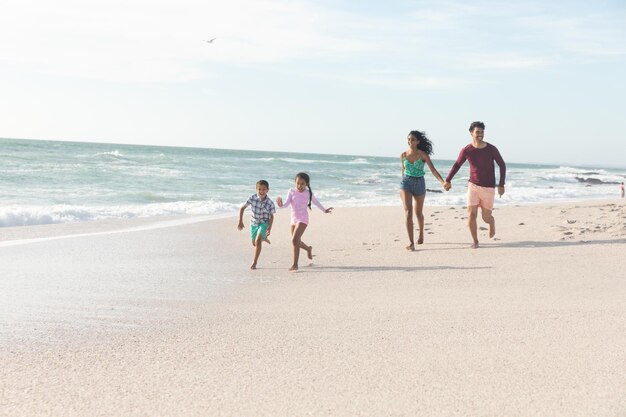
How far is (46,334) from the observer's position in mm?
4023

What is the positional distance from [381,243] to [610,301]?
4.78 metres

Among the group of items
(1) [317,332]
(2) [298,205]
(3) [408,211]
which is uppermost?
(2) [298,205]

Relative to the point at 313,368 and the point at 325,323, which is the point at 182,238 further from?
the point at 313,368

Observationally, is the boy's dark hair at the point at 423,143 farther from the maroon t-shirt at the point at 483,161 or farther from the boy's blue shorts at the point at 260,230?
the boy's blue shorts at the point at 260,230

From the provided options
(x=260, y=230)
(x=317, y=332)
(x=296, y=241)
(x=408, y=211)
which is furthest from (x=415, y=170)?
(x=317, y=332)

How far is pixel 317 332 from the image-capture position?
4.10 meters

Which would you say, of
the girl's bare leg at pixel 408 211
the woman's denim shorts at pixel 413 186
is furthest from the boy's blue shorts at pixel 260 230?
the woman's denim shorts at pixel 413 186

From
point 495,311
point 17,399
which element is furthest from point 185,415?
point 495,311

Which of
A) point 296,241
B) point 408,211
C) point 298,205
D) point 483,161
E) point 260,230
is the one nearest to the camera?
point 296,241

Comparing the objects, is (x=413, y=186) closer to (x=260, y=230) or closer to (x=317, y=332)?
(x=260, y=230)

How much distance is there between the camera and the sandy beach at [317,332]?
2883 millimetres

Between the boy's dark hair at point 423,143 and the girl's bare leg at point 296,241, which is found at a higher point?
the boy's dark hair at point 423,143

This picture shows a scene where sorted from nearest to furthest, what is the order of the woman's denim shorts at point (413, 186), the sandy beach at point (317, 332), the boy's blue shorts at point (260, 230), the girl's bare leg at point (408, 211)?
the sandy beach at point (317, 332) → the boy's blue shorts at point (260, 230) → the girl's bare leg at point (408, 211) → the woman's denim shorts at point (413, 186)

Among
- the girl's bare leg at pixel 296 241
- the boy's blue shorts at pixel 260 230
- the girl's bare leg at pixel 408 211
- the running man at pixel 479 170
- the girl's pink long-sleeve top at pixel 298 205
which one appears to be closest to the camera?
the girl's bare leg at pixel 296 241
